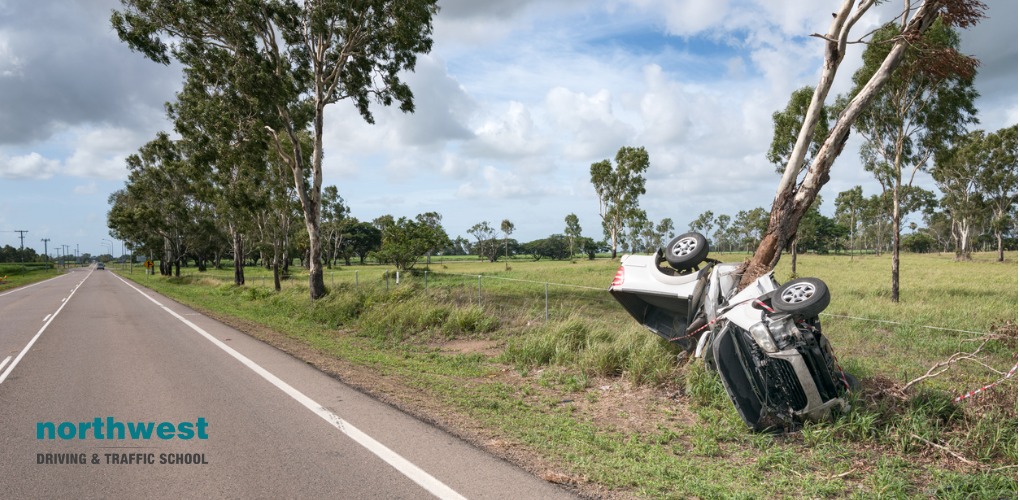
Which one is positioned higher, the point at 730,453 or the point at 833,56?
the point at 833,56

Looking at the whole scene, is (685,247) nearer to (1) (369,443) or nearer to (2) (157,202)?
(1) (369,443)

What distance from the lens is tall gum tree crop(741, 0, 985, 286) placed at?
22.6ft

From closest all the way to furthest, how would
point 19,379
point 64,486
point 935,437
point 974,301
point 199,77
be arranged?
point 64,486
point 935,437
point 19,379
point 974,301
point 199,77

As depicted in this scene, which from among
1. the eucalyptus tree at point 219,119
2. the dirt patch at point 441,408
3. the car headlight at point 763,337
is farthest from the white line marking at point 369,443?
the eucalyptus tree at point 219,119

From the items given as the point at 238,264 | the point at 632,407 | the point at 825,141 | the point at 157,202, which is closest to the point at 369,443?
the point at 632,407

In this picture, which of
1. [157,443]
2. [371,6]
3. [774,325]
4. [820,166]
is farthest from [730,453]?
[371,6]

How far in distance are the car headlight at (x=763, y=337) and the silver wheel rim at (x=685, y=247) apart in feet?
7.56

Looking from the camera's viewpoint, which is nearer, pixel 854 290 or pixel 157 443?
pixel 157 443

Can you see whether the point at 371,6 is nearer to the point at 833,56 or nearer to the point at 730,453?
the point at 833,56

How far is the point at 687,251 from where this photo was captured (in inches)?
301

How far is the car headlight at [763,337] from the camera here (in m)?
5.24

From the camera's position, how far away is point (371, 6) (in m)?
17.3

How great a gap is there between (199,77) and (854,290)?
2611 cm

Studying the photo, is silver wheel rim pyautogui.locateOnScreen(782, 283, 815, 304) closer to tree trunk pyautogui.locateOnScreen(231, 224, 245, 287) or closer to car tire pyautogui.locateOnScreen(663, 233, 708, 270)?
car tire pyautogui.locateOnScreen(663, 233, 708, 270)
